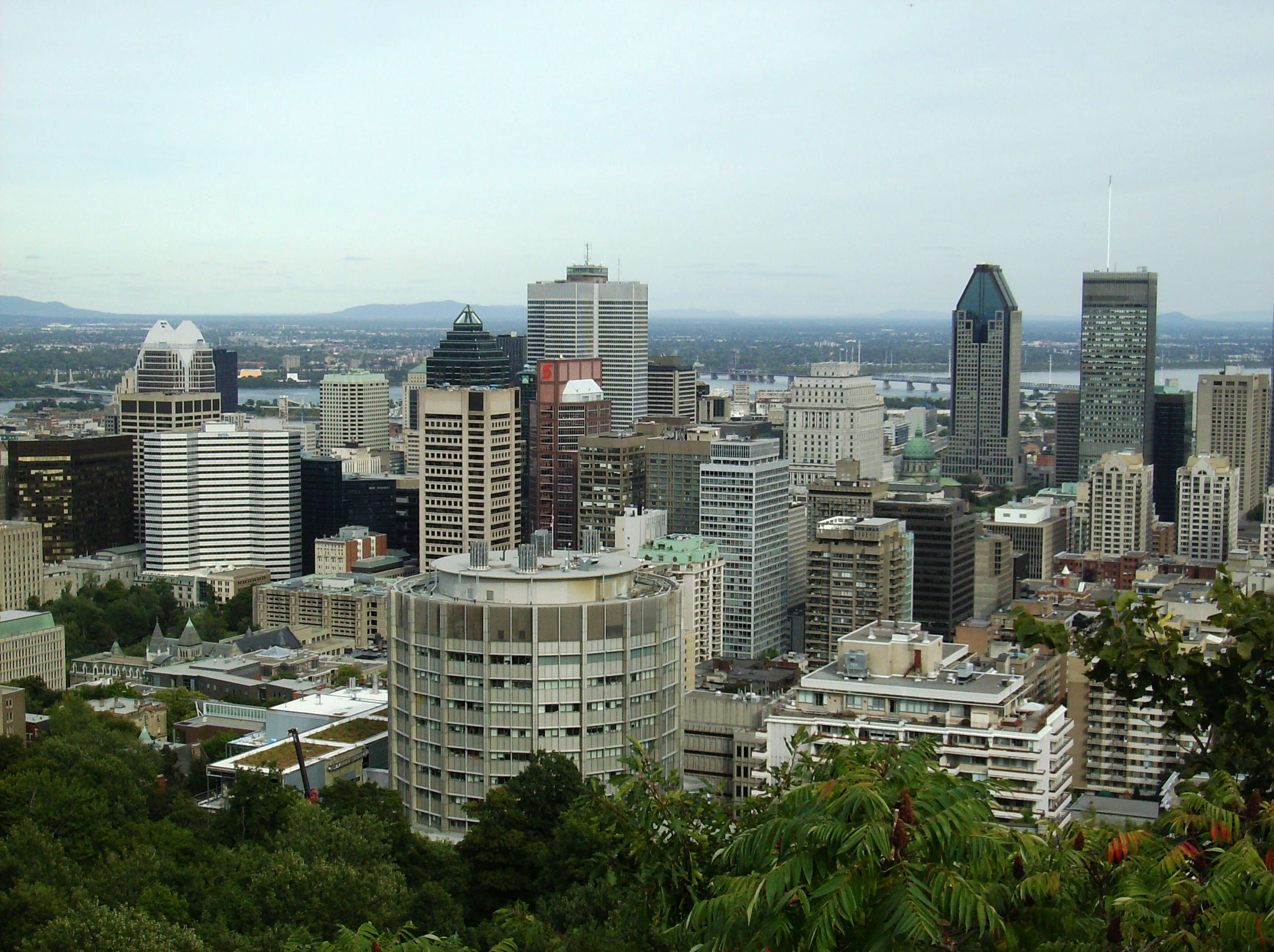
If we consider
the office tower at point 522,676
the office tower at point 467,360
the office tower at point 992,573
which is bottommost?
the office tower at point 992,573

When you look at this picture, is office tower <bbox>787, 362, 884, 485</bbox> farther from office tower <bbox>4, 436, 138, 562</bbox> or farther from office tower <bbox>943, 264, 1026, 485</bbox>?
office tower <bbox>4, 436, 138, 562</bbox>

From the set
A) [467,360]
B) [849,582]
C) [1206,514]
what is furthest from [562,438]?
[1206,514]

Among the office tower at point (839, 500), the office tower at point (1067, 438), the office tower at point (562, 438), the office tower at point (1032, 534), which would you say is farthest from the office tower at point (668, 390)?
the office tower at point (839, 500)

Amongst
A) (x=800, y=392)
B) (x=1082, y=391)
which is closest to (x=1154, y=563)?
(x=800, y=392)

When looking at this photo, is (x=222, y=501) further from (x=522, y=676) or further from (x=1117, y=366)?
(x=1117, y=366)

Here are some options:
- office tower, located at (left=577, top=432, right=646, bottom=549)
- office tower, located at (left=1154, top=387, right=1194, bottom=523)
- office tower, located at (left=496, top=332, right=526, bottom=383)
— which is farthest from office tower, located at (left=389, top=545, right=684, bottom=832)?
office tower, located at (left=496, top=332, right=526, bottom=383)

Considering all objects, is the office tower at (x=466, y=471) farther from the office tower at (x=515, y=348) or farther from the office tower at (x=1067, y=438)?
the office tower at (x=1067, y=438)
